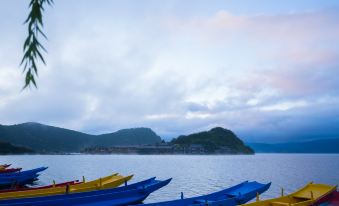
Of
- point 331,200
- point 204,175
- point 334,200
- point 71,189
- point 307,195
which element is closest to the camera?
point 331,200

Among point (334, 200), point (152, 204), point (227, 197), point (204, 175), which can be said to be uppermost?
point (152, 204)

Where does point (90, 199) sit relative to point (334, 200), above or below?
above

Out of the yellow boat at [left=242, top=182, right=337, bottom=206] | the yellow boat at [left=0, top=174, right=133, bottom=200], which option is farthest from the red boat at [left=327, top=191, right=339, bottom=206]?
the yellow boat at [left=0, top=174, right=133, bottom=200]

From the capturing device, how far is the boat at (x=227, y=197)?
17641 mm

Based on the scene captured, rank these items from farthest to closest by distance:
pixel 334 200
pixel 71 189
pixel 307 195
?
pixel 71 189
pixel 307 195
pixel 334 200

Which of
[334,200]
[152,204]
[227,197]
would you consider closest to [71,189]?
[152,204]

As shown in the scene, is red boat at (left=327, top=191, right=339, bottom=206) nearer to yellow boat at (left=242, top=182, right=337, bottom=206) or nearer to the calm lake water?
yellow boat at (left=242, top=182, right=337, bottom=206)

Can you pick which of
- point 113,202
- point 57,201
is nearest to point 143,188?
point 113,202

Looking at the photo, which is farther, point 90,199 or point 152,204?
point 90,199

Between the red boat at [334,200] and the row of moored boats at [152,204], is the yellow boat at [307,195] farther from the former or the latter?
the red boat at [334,200]

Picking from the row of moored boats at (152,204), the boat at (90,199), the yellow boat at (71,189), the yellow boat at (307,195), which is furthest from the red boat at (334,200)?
the yellow boat at (71,189)

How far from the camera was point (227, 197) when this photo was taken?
20.4 meters

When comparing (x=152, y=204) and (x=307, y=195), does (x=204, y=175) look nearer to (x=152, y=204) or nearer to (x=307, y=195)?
(x=307, y=195)

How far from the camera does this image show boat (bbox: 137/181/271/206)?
57.9 feet
